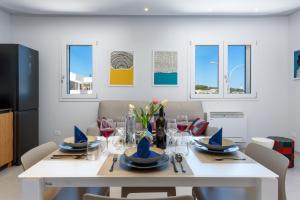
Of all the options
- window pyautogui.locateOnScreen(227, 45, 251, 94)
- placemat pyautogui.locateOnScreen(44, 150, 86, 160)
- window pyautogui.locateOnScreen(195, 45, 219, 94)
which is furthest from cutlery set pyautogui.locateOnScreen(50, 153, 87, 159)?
window pyautogui.locateOnScreen(227, 45, 251, 94)

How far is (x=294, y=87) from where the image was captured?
4465mm

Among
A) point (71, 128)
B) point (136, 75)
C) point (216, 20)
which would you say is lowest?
point (71, 128)

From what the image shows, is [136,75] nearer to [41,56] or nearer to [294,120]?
[41,56]

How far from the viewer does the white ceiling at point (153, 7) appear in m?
3.82

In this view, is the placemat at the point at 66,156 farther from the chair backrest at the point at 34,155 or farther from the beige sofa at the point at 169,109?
the beige sofa at the point at 169,109

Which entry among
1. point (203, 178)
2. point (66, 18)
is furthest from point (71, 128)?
point (203, 178)

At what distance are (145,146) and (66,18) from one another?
4.13m

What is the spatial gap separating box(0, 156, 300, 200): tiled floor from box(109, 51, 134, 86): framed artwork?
89.4 inches

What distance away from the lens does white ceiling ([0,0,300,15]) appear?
12.5ft

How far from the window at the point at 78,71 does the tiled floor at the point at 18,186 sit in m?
1.75

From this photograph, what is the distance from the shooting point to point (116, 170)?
120 cm

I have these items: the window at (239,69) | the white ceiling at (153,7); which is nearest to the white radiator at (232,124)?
the window at (239,69)

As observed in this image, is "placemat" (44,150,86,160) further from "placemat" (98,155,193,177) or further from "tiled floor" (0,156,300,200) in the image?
"tiled floor" (0,156,300,200)

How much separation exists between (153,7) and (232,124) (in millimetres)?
2665
